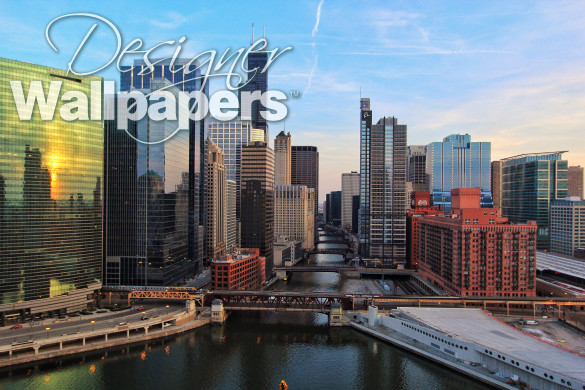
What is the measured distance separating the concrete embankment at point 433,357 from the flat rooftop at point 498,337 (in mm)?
3305

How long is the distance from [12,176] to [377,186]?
108m

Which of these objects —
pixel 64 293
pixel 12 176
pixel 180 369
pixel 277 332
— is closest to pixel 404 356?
pixel 277 332

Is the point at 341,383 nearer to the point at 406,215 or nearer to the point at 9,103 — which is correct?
the point at 9,103

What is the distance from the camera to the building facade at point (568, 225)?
134 metres

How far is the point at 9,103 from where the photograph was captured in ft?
220

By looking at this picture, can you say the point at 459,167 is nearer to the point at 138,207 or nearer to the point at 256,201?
the point at 256,201

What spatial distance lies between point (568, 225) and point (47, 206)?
143930mm

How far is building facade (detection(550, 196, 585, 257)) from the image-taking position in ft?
438

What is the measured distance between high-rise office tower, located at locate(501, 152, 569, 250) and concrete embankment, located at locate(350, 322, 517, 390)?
109m

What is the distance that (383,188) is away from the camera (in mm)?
146000

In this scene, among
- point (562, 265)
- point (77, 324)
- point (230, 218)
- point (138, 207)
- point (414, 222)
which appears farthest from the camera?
point (230, 218)

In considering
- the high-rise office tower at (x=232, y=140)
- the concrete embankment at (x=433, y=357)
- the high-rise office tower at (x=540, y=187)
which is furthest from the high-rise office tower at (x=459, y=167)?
the concrete embankment at (x=433, y=357)

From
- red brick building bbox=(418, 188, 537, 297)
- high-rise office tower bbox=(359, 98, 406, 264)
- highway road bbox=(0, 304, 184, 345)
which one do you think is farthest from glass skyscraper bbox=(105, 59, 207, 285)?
high-rise office tower bbox=(359, 98, 406, 264)

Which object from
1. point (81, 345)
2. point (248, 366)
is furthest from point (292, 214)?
point (248, 366)
